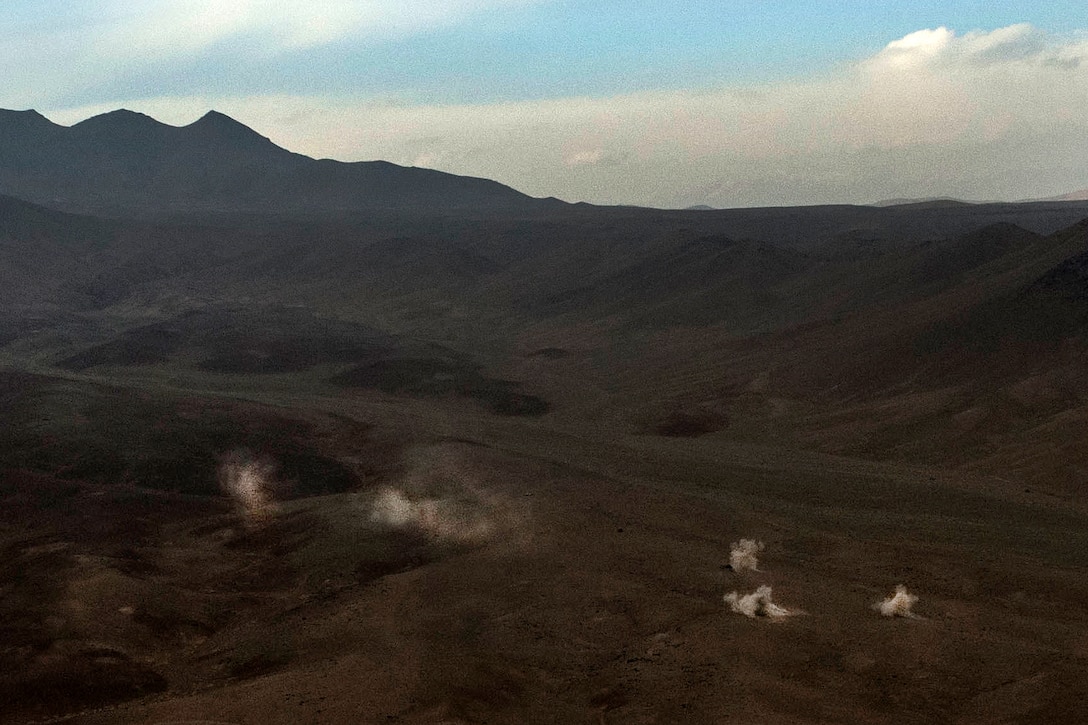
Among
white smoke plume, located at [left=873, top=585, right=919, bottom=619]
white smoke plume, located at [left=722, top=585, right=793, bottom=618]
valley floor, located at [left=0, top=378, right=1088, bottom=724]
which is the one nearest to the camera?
valley floor, located at [left=0, top=378, right=1088, bottom=724]

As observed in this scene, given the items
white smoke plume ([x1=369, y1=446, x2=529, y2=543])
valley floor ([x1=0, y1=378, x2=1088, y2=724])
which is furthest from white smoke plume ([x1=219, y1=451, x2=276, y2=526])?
white smoke plume ([x1=369, y1=446, x2=529, y2=543])

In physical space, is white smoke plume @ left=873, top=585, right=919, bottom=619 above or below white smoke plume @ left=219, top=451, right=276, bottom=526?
above

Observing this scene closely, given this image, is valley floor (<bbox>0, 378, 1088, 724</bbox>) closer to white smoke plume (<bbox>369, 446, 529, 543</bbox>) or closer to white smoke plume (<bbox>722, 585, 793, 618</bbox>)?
white smoke plume (<bbox>369, 446, 529, 543</bbox>)

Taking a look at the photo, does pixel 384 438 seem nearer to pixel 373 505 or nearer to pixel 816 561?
pixel 373 505

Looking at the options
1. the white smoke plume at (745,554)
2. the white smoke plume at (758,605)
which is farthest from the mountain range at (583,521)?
the white smoke plume at (758,605)

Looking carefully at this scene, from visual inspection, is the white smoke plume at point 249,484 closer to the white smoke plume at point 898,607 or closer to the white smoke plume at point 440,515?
the white smoke plume at point 440,515

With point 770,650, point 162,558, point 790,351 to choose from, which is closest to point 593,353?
point 790,351

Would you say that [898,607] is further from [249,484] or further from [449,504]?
[249,484]
